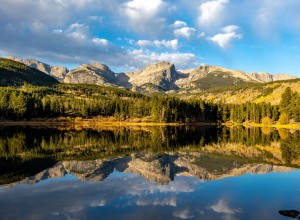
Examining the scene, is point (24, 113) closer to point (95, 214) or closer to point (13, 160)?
point (13, 160)

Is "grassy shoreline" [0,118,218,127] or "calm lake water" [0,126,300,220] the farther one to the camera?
"grassy shoreline" [0,118,218,127]

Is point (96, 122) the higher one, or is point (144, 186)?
point (144, 186)

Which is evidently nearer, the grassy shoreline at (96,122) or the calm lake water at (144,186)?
the calm lake water at (144,186)

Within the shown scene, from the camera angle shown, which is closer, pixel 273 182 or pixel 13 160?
pixel 273 182

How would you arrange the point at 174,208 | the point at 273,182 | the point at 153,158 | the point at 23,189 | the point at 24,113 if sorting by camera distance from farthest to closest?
the point at 24,113 → the point at 153,158 → the point at 273,182 → the point at 23,189 → the point at 174,208

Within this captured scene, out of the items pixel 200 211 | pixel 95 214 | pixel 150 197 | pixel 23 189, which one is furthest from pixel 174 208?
pixel 23 189

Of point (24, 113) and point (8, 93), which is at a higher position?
point (8, 93)

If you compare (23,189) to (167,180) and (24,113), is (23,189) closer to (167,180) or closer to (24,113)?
(167,180)

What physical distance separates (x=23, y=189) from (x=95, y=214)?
1066 cm

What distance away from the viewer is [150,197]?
88.6 ft

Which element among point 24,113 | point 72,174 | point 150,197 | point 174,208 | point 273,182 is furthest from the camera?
point 24,113

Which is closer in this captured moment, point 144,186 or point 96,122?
point 144,186

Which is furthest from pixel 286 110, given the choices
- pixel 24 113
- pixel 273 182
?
pixel 273 182

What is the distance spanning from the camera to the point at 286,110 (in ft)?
568
